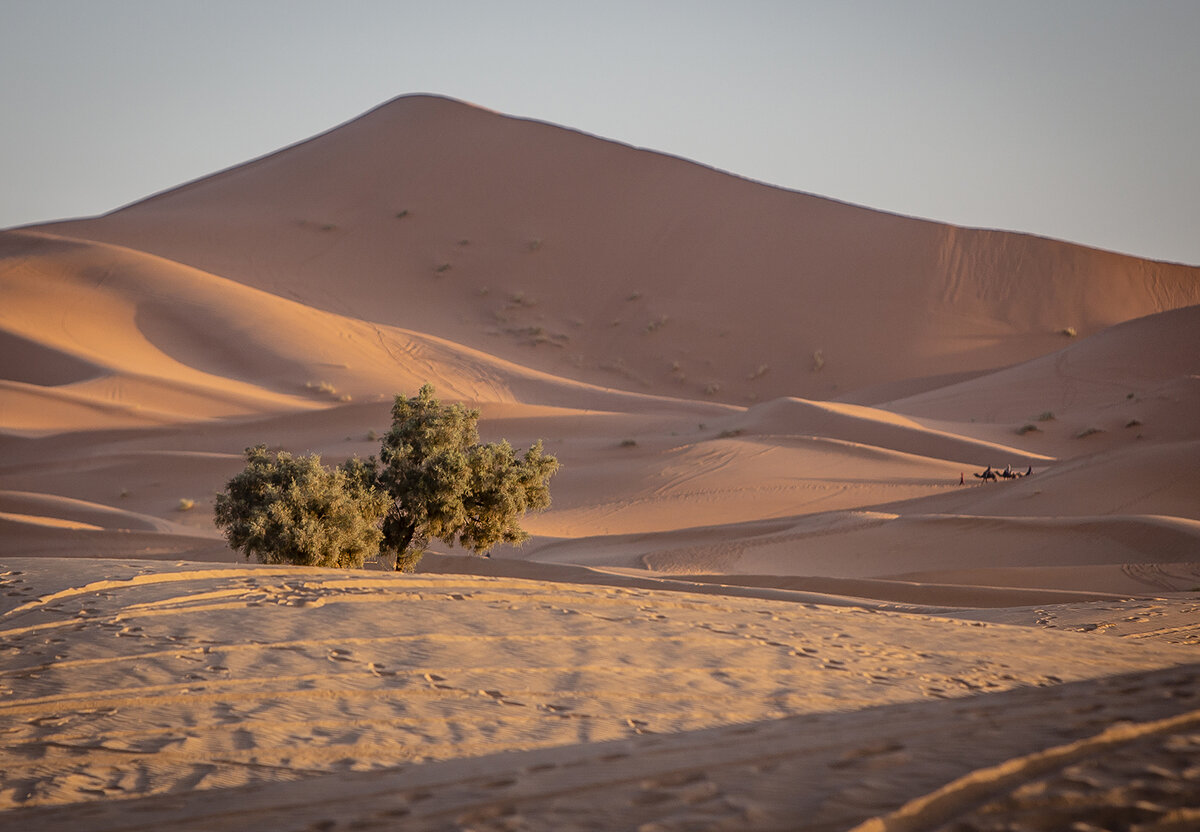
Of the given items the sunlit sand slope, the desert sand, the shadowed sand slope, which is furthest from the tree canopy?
the shadowed sand slope

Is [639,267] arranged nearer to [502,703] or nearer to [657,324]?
[657,324]

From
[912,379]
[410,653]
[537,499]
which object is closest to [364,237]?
[912,379]

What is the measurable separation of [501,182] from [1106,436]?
42.0 metres

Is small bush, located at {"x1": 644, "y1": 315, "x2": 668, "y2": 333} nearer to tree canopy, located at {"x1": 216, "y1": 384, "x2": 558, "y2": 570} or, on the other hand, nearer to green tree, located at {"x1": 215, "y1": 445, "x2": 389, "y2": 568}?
tree canopy, located at {"x1": 216, "y1": 384, "x2": 558, "y2": 570}

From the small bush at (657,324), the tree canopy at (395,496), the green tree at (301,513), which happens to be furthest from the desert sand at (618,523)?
the green tree at (301,513)

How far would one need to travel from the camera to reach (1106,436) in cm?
2939

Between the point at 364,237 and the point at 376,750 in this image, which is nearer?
the point at 376,750

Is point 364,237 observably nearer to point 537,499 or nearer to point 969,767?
point 537,499

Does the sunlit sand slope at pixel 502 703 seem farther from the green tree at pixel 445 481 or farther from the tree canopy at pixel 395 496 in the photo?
the green tree at pixel 445 481

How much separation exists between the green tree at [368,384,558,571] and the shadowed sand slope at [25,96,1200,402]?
98.1 ft

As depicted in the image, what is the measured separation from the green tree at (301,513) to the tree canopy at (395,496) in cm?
1

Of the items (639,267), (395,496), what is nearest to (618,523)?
(395,496)

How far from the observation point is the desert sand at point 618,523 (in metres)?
4.18

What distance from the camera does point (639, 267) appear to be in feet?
179
